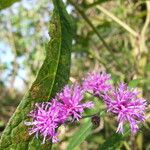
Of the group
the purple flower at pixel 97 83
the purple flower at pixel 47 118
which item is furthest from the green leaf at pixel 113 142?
the purple flower at pixel 47 118

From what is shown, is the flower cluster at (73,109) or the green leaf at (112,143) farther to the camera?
the green leaf at (112,143)

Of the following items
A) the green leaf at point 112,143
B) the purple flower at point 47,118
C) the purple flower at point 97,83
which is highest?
the purple flower at point 97,83

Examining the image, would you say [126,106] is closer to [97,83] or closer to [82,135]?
[97,83]

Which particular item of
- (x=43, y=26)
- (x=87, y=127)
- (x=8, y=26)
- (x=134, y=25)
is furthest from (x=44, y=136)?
(x=8, y=26)

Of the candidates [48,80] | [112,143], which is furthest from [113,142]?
[48,80]

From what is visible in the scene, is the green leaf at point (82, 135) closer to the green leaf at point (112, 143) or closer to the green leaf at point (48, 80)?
the green leaf at point (112, 143)

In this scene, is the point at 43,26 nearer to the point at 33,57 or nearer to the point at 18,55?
the point at 33,57
